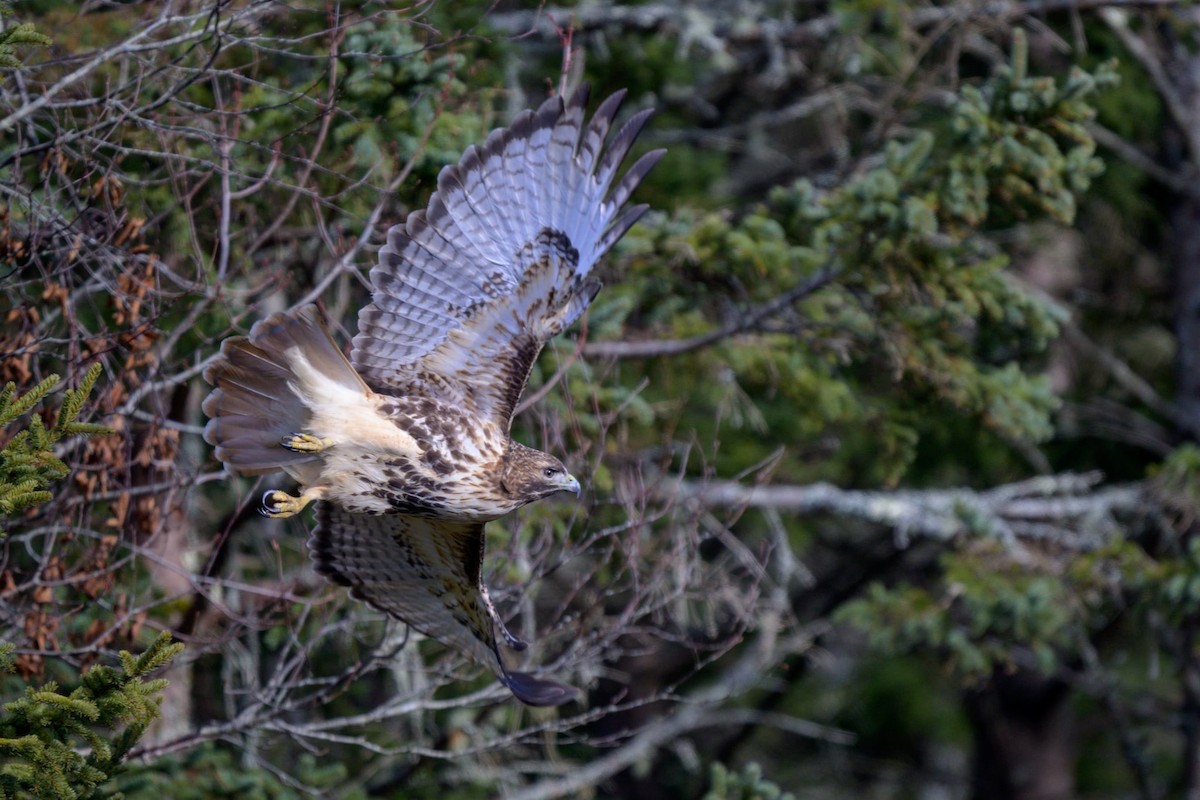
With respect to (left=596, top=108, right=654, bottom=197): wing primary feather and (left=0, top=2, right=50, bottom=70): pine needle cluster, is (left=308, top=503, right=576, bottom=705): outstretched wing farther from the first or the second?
(left=0, top=2, right=50, bottom=70): pine needle cluster

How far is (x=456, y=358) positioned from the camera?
17.8ft

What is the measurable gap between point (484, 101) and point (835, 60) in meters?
3.40

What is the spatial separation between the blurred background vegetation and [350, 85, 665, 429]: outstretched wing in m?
0.30

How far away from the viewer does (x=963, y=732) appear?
1196 cm

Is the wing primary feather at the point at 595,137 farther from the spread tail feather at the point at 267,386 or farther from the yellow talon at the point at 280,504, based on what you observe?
the yellow talon at the point at 280,504

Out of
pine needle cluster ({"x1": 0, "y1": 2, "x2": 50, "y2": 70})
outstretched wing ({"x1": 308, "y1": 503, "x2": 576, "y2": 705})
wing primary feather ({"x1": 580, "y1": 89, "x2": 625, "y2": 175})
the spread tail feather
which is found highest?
pine needle cluster ({"x1": 0, "y1": 2, "x2": 50, "y2": 70})

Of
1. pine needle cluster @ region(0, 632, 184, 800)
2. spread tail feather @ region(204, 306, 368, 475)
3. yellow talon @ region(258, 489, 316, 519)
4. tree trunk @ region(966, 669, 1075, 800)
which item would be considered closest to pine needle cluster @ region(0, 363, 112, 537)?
pine needle cluster @ region(0, 632, 184, 800)

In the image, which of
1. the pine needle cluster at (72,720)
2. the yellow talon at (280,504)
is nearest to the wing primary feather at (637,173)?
the yellow talon at (280,504)

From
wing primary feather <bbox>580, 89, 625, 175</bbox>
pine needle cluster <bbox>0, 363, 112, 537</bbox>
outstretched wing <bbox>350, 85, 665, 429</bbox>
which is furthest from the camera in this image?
outstretched wing <bbox>350, 85, 665, 429</bbox>

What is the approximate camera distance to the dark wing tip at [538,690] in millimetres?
4953

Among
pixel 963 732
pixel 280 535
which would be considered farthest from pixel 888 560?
pixel 280 535

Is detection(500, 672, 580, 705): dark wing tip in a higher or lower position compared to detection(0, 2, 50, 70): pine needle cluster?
lower

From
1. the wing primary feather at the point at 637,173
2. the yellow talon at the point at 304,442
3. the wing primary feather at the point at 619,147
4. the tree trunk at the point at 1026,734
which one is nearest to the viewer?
the wing primary feather at the point at 619,147

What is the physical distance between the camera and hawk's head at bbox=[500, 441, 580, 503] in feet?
16.7
